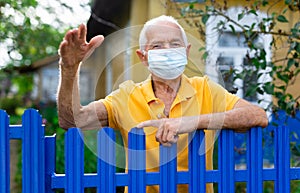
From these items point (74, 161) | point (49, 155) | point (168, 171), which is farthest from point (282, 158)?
point (49, 155)

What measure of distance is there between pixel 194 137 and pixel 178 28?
515mm

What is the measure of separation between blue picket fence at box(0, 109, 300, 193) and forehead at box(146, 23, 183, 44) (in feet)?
1.43

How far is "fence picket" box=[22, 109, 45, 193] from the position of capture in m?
2.43

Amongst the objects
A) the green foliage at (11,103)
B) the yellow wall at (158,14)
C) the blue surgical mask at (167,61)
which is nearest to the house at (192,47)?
the yellow wall at (158,14)

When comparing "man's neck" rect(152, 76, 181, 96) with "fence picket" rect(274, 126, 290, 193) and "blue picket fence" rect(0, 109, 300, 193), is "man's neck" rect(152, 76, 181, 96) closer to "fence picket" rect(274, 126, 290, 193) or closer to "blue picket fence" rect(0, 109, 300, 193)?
"blue picket fence" rect(0, 109, 300, 193)

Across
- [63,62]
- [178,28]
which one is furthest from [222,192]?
[63,62]

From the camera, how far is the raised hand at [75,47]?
221cm

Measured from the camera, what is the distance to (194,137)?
2.53 metres

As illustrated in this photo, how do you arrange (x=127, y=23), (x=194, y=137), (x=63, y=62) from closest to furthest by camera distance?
(x=63, y=62), (x=194, y=137), (x=127, y=23)

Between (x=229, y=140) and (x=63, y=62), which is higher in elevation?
(x=63, y=62)

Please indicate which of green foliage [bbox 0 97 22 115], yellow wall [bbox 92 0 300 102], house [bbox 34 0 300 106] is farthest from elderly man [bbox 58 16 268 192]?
green foliage [bbox 0 97 22 115]

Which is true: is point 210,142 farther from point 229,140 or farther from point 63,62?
point 63,62

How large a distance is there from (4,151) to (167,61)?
2.75 feet

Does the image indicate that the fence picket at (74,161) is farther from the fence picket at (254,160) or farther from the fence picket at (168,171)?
the fence picket at (254,160)
